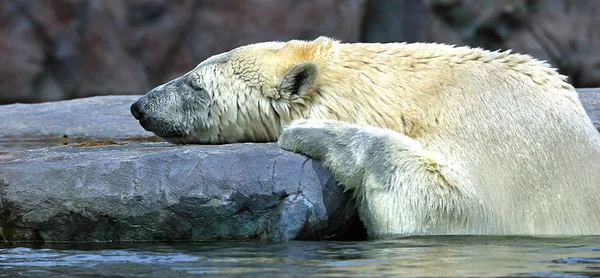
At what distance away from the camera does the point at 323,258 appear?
3.53m

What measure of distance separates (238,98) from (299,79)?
36 centimetres

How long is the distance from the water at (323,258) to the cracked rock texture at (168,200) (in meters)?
0.14

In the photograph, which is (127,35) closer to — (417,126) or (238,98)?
(238,98)

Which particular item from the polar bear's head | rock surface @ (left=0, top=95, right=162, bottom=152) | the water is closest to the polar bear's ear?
the polar bear's head

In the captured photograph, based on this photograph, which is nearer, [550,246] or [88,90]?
[550,246]

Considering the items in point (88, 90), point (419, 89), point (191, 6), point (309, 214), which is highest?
point (191, 6)

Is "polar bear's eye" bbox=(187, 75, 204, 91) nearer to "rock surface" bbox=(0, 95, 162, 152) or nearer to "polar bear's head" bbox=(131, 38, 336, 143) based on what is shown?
"polar bear's head" bbox=(131, 38, 336, 143)

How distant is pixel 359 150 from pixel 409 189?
275 millimetres

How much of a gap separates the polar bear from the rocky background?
7206 millimetres

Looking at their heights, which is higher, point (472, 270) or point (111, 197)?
point (111, 197)

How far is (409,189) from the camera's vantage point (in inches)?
167

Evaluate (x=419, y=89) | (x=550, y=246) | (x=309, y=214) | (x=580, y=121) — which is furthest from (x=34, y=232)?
(x=580, y=121)

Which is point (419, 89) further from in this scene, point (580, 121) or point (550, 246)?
point (550, 246)

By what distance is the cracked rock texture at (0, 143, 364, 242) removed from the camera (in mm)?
4160
